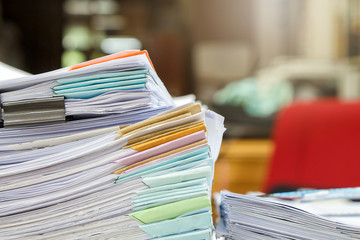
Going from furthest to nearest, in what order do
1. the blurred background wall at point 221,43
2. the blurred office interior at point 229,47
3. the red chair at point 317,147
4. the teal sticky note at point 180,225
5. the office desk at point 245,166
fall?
1. the blurred background wall at point 221,43
2. the blurred office interior at point 229,47
3. the office desk at point 245,166
4. the red chair at point 317,147
5. the teal sticky note at point 180,225

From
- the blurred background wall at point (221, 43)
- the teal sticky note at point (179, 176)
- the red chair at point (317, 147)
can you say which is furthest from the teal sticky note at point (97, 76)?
the blurred background wall at point (221, 43)

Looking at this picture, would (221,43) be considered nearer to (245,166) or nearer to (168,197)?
(245,166)

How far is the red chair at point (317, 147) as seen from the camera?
1473mm

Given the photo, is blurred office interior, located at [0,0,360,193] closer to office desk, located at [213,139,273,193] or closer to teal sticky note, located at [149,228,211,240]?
office desk, located at [213,139,273,193]

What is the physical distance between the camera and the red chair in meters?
1.47

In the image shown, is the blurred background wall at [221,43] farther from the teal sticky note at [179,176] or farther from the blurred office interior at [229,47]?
the teal sticky note at [179,176]

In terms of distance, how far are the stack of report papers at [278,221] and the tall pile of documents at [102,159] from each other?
0.06 meters

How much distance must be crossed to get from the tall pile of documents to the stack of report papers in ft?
0.20

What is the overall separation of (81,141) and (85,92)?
5 centimetres

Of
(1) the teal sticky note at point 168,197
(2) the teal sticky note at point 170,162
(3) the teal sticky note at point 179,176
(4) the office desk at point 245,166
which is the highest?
(2) the teal sticky note at point 170,162

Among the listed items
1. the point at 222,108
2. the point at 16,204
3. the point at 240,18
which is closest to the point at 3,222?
the point at 16,204

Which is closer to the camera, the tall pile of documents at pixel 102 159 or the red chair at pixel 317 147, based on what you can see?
the tall pile of documents at pixel 102 159

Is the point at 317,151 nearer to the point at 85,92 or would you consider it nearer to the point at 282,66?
the point at 85,92

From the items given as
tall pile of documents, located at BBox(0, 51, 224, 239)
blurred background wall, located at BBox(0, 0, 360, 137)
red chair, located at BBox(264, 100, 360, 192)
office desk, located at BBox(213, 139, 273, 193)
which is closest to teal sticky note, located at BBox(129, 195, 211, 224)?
tall pile of documents, located at BBox(0, 51, 224, 239)
